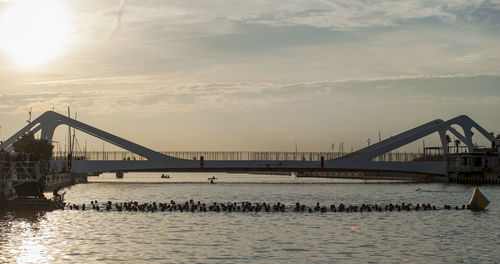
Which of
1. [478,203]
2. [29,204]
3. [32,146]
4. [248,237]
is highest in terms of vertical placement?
[32,146]

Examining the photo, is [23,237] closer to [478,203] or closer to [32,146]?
[478,203]

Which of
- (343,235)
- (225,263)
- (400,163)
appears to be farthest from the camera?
(400,163)

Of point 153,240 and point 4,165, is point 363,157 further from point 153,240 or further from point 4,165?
point 153,240

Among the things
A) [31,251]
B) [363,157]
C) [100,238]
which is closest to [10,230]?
[100,238]

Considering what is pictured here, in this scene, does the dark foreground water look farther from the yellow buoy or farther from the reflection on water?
the yellow buoy

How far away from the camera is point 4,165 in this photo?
270 feet

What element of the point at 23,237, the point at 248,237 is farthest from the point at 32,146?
the point at 248,237

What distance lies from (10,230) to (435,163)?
141 metres

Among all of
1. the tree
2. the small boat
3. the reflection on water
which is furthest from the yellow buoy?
the tree

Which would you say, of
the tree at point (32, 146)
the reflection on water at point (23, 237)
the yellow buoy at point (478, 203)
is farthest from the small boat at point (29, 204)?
the tree at point (32, 146)

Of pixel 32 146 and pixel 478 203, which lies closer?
pixel 478 203

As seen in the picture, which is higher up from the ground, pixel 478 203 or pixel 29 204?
pixel 29 204

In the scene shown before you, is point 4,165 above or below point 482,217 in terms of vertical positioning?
above

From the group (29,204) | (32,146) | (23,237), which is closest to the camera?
(23,237)
